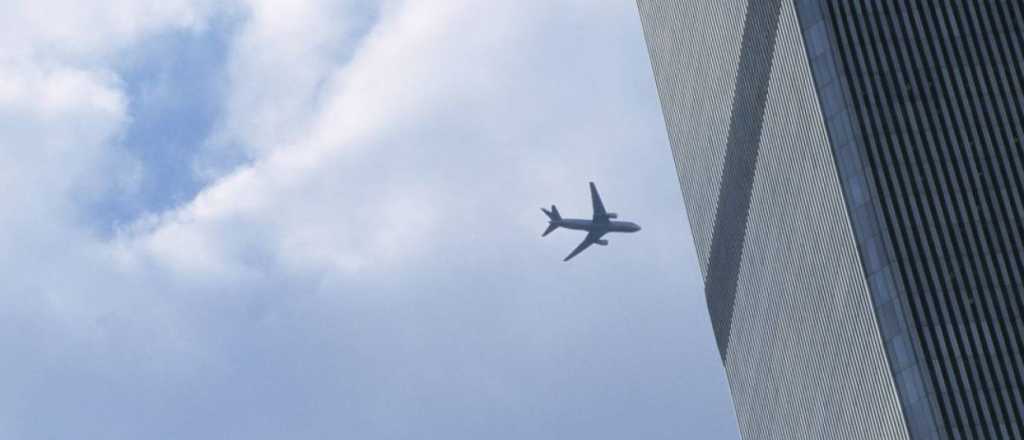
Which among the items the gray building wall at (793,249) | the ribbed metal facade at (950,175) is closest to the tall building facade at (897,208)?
the ribbed metal facade at (950,175)

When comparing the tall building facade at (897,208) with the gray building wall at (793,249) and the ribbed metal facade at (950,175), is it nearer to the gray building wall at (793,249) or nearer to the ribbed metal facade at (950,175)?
the ribbed metal facade at (950,175)

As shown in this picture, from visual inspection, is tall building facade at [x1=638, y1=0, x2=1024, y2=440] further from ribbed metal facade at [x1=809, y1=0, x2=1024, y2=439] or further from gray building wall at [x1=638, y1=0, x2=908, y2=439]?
gray building wall at [x1=638, y1=0, x2=908, y2=439]

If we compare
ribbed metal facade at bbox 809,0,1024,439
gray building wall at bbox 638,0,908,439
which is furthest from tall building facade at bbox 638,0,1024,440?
gray building wall at bbox 638,0,908,439

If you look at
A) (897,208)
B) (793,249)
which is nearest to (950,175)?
(897,208)

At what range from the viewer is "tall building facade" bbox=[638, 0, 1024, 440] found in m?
150

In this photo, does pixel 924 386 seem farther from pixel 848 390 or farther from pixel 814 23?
pixel 814 23

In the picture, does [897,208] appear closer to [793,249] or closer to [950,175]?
[950,175]

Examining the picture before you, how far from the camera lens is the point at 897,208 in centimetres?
15625

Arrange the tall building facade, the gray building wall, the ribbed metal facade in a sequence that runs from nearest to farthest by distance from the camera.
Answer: the ribbed metal facade, the tall building facade, the gray building wall

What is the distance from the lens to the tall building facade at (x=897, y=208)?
493ft

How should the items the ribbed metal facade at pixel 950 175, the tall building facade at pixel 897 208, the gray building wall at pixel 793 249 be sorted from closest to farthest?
the ribbed metal facade at pixel 950 175 < the tall building facade at pixel 897 208 < the gray building wall at pixel 793 249

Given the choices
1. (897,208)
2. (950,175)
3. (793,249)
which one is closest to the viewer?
(897,208)

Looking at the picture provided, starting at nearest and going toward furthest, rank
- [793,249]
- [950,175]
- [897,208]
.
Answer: [897,208], [950,175], [793,249]

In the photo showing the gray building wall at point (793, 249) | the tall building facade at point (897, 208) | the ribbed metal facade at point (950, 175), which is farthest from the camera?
the gray building wall at point (793, 249)
